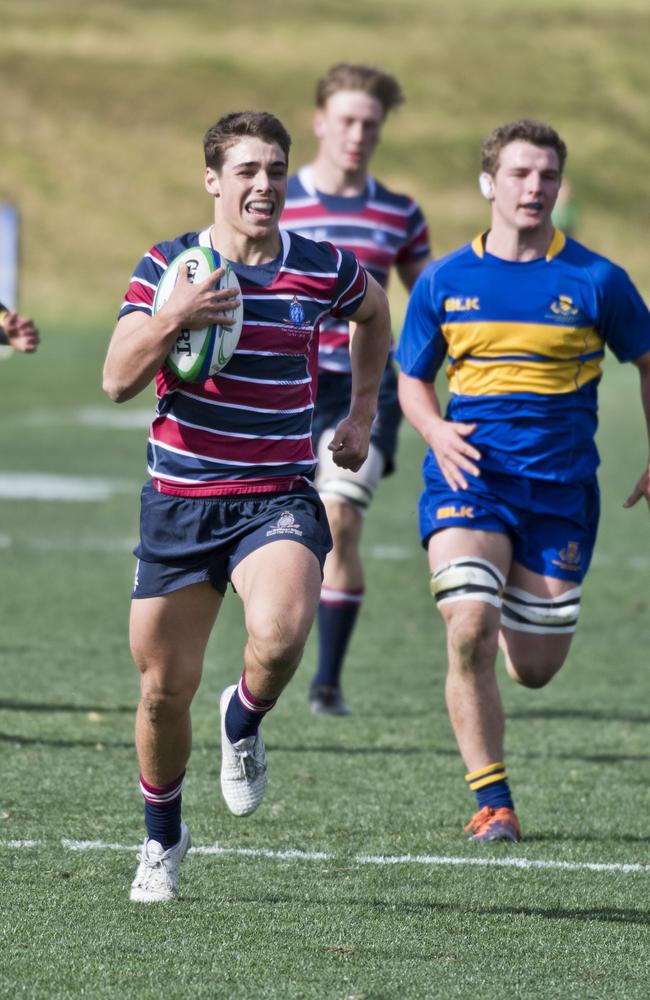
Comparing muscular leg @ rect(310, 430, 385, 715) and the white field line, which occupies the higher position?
the white field line

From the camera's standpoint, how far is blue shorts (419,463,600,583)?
637 cm

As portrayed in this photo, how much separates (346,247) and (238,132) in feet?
10.7

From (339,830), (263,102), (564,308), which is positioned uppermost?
(564,308)

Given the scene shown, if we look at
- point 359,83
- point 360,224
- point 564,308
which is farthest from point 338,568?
point 564,308

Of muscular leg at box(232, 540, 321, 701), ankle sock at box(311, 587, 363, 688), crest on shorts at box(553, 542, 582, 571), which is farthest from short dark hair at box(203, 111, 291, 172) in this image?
ankle sock at box(311, 587, 363, 688)

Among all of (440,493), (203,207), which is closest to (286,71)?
(203,207)

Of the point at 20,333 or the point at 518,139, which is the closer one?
the point at 518,139

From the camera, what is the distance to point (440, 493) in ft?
21.1

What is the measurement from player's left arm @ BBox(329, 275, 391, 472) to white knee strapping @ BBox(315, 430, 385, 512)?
8.87 ft

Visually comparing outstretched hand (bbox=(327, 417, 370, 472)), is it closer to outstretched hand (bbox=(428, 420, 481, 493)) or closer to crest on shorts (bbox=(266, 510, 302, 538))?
crest on shorts (bbox=(266, 510, 302, 538))

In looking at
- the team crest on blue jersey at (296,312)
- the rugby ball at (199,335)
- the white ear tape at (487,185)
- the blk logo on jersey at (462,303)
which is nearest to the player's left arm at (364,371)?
the team crest on blue jersey at (296,312)

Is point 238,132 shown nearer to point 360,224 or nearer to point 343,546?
point 360,224

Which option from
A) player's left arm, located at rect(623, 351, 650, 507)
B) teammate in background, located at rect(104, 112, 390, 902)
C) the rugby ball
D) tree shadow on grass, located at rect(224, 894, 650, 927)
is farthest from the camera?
player's left arm, located at rect(623, 351, 650, 507)

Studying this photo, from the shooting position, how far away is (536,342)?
6.41m
